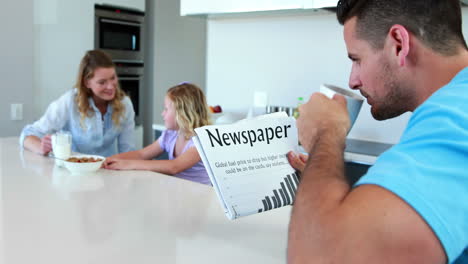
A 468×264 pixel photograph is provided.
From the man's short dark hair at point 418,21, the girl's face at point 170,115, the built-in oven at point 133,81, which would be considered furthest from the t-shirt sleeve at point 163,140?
the built-in oven at point 133,81

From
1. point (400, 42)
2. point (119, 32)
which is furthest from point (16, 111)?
point (400, 42)

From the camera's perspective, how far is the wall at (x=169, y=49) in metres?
4.78

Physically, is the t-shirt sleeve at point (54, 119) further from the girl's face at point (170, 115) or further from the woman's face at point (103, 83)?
the girl's face at point (170, 115)

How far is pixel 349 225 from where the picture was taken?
0.70 m

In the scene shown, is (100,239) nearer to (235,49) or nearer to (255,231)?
(255,231)

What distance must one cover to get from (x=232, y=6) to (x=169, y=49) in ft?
6.44

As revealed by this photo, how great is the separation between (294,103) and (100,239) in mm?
2220

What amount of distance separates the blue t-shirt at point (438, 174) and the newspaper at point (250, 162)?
488 mm

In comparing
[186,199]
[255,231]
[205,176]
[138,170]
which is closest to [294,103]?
[205,176]

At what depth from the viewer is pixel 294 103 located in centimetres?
329

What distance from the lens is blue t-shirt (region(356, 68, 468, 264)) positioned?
2.18 ft

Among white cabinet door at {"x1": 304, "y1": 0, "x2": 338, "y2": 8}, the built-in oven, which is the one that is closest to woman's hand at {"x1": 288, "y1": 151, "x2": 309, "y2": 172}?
white cabinet door at {"x1": 304, "y1": 0, "x2": 338, "y2": 8}

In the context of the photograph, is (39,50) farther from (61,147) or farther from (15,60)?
(61,147)

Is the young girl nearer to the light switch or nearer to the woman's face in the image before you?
the woman's face
